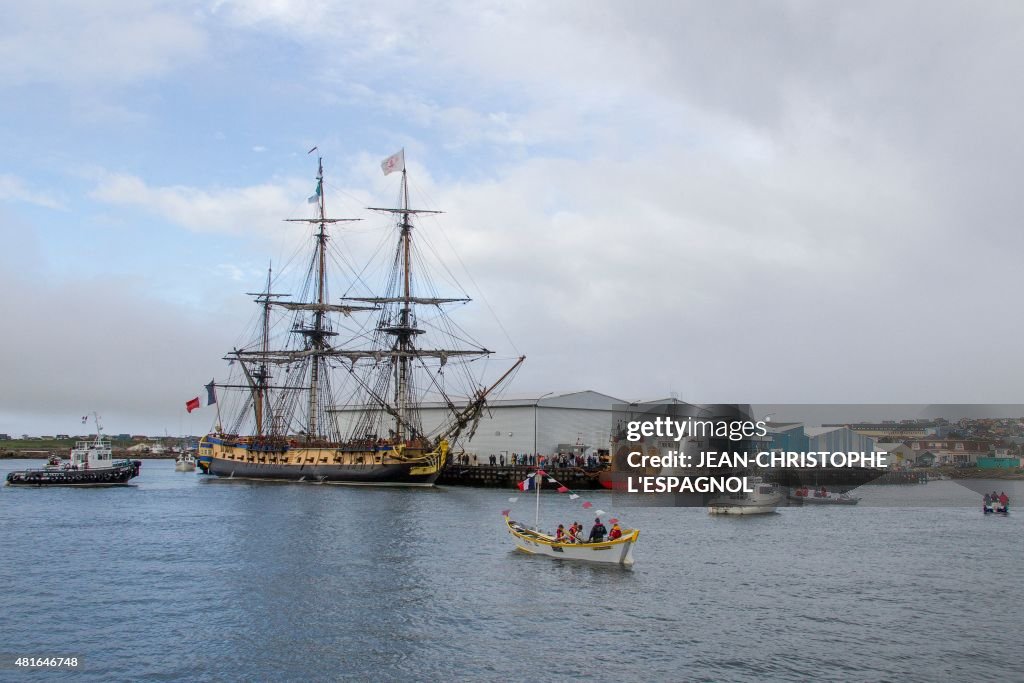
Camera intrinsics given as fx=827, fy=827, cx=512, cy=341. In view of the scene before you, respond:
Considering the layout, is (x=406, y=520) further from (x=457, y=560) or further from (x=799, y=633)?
(x=799, y=633)

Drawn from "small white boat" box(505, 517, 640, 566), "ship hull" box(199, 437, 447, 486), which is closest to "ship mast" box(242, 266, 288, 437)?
"ship hull" box(199, 437, 447, 486)

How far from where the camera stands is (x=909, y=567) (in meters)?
44.0

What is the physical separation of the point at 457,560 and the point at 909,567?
2401 centimetres

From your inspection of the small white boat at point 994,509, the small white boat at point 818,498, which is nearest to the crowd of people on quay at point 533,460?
the small white boat at point 818,498

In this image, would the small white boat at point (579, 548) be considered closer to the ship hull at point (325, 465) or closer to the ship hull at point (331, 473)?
the ship hull at point (325, 465)

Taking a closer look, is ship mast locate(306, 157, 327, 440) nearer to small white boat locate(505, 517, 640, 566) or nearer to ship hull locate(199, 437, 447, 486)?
ship hull locate(199, 437, 447, 486)

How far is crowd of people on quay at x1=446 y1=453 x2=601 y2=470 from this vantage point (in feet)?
312

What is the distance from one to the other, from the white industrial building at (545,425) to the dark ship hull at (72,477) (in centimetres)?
4006

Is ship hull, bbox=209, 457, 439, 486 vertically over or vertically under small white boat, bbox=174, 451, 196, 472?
over

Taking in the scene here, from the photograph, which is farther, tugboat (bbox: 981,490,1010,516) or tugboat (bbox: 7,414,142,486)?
tugboat (bbox: 7,414,142,486)

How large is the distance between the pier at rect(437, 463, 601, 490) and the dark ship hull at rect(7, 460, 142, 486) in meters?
34.7

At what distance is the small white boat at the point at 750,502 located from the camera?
71.2m

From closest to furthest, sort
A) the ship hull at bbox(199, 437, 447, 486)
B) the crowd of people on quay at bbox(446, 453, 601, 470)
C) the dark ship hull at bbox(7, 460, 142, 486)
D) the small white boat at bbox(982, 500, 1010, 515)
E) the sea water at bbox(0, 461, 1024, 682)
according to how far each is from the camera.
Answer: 1. the sea water at bbox(0, 461, 1024, 682)
2. the small white boat at bbox(982, 500, 1010, 515)
3. the dark ship hull at bbox(7, 460, 142, 486)
4. the ship hull at bbox(199, 437, 447, 486)
5. the crowd of people on quay at bbox(446, 453, 601, 470)

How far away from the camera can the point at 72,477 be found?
8650 cm
